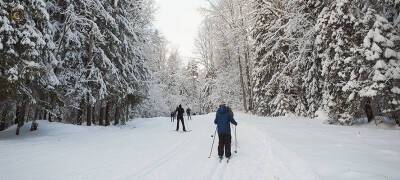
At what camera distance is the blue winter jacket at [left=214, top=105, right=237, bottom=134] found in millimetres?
12422

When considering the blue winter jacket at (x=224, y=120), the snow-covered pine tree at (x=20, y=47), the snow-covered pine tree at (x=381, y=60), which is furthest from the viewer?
the snow-covered pine tree at (x=381, y=60)

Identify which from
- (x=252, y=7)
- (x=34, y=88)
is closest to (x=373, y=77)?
(x=34, y=88)

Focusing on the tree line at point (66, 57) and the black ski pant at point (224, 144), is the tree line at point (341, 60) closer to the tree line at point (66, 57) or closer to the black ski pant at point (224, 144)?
the black ski pant at point (224, 144)

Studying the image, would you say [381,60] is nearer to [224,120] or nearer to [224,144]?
[224,120]

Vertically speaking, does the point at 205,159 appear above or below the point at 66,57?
below

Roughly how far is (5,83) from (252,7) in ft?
85.5

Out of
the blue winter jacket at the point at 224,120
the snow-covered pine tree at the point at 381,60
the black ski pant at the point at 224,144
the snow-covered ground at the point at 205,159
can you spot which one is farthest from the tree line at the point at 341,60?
the black ski pant at the point at 224,144

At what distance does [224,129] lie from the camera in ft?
40.7

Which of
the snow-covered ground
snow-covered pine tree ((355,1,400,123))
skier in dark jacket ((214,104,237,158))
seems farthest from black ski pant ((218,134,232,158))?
snow-covered pine tree ((355,1,400,123))

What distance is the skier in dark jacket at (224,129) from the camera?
11.9 meters

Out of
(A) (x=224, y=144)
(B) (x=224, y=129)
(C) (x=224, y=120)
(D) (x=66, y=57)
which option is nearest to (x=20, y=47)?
(D) (x=66, y=57)

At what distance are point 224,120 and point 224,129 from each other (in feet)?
1.15

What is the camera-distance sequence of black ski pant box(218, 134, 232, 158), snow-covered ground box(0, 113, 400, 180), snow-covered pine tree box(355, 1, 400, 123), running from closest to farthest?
snow-covered ground box(0, 113, 400, 180) → black ski pant box(218, 134, 232, 158) → snow-covered pine tree box(355, 1, 400, 123)

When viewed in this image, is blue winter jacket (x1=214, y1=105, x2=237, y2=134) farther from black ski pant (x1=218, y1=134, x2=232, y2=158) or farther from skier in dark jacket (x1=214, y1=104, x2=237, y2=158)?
black ski pant (x1=218, y1=134, x2=232, y2=158)
